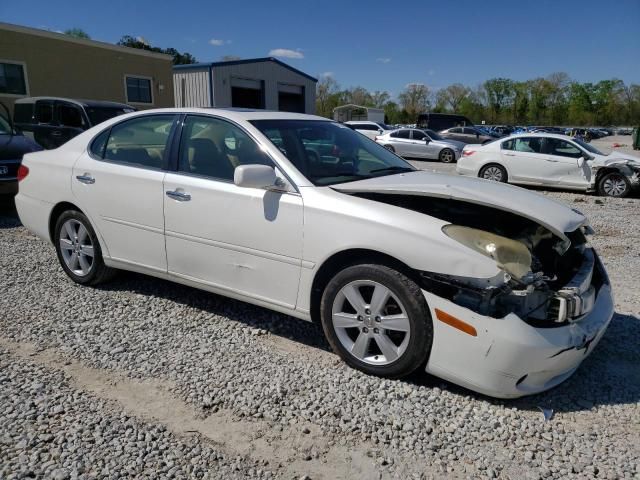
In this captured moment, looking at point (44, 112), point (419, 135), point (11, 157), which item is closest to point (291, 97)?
point (419, 135)

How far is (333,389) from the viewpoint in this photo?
2924mm

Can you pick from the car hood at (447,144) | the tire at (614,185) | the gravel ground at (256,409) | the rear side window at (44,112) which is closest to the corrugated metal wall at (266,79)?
the car hood at (447,144)

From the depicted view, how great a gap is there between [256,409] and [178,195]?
169 cm

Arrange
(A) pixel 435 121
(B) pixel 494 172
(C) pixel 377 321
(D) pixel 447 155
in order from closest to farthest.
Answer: (C) pixel 377 321 < (B) pixel 494 172 < (D) pixel 447 155 < (A) pixel 435 121

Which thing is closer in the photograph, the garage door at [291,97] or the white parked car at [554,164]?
the white parked car at [554,164]

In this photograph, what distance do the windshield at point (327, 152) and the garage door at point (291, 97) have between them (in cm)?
3632

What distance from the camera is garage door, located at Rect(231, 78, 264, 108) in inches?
1362

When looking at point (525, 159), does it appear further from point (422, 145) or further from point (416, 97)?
point (416, 97)

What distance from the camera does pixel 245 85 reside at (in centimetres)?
3509

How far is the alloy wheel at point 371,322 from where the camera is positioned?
289 cm

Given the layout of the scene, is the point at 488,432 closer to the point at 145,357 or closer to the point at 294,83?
the point at 145,357

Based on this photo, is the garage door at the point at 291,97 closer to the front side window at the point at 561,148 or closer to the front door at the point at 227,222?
the front side window at the point at 561,148

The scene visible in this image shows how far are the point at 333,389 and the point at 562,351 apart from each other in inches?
49.7

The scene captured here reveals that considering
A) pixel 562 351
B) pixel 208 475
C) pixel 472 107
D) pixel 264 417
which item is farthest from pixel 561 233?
pixel 472 107
